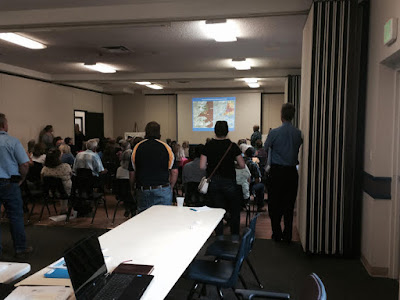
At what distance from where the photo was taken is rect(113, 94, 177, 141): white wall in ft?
45.8

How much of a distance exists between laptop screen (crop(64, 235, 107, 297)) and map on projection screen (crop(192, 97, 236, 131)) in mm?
11191

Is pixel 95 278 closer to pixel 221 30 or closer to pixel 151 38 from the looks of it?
pixel 221 30

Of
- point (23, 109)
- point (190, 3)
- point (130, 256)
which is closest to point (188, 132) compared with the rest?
point (23, 109)

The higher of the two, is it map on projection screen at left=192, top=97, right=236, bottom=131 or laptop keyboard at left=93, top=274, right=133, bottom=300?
map on projection screen at left=192, top=97, right=236, bottom=131

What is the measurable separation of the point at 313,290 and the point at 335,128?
8.23ft

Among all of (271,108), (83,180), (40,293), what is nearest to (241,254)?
(40,293)

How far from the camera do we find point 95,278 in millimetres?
1570

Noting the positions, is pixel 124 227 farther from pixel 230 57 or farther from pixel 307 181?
pixel 230 57

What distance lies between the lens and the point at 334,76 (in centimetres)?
363

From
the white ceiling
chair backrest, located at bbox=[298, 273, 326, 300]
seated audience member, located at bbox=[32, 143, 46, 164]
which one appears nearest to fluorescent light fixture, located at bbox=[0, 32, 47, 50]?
the white ceiling

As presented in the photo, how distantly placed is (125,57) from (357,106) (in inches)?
186

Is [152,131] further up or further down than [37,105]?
further down

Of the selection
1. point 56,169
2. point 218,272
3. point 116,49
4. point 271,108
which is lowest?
point 218,272

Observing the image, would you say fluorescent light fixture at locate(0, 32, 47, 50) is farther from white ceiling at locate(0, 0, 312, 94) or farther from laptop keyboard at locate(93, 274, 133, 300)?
laptop keyboard at locate(93, 274, 133, 300)
